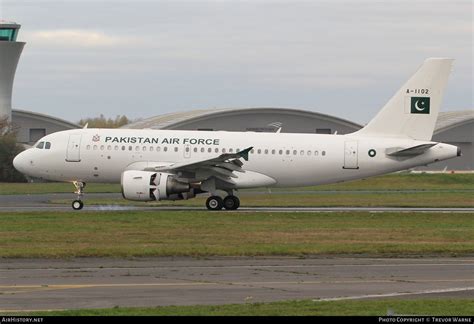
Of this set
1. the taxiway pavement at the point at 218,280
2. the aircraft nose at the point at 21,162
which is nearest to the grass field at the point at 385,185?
the aircraft nose at the point at 21,162

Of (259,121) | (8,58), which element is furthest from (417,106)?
(8,58)

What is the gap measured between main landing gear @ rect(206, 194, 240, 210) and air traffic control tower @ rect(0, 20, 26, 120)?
201 ft

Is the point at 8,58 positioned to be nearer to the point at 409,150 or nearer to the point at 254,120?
the point at 254,120

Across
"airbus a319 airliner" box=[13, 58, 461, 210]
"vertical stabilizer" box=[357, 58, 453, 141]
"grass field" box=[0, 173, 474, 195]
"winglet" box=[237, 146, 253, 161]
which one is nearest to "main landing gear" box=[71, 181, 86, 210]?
"airbus a319 airliner" box=[13, 58, 461, 210]

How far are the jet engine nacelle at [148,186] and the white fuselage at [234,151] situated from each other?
2.00 m

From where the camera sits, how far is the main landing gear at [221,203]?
42.4 meters

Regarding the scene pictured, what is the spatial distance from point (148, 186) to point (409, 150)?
10670 millimetres

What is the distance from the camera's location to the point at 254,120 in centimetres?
10231

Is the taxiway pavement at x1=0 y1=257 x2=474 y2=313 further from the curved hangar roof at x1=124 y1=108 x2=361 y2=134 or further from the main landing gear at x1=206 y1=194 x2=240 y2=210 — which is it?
the curved hangar roof at x1=124 y1=108 x2=361 y2=134

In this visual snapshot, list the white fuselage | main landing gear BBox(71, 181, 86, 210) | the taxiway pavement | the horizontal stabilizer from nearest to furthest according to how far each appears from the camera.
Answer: the taxiway pavement, main landing gear BBox(71, 181, 86, 210), the horizontal stabilizer, the white fuselage

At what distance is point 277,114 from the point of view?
335 ft

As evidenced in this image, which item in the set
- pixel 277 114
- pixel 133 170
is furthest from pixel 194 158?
pixel 277 114

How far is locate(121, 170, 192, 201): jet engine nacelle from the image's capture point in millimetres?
40219

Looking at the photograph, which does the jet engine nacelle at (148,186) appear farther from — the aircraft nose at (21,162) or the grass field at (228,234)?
the aircraft nose at (21,162)
